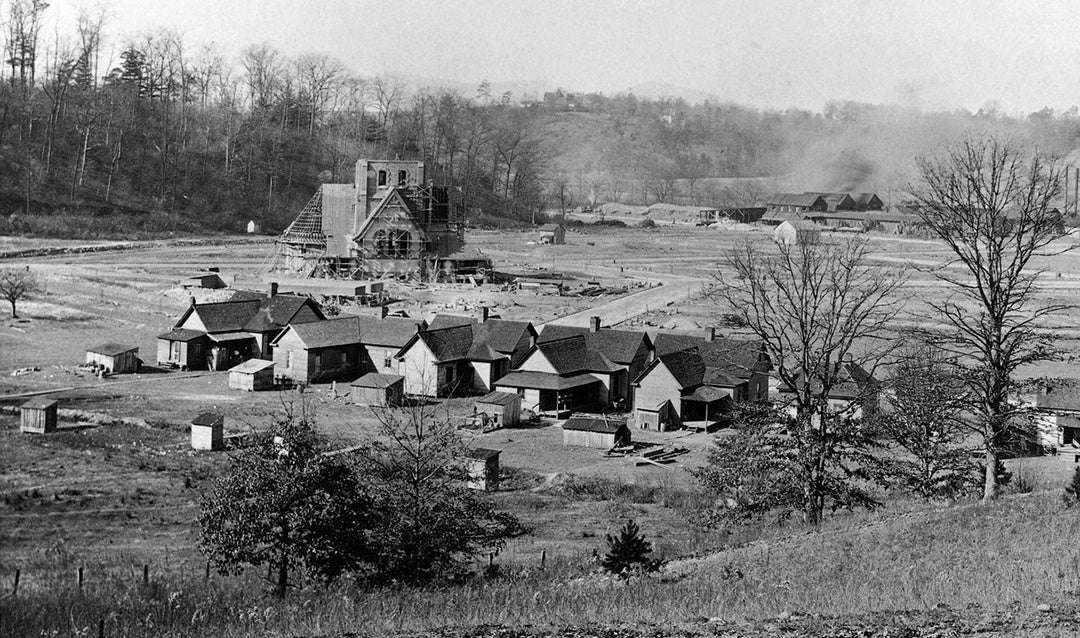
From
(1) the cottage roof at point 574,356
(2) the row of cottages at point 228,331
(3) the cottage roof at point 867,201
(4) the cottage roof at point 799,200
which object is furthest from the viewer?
(3) the cottage roof at point 867,201

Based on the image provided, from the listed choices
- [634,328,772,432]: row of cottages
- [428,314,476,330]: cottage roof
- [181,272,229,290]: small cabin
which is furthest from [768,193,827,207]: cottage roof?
[634,328,772,432]: row of cottages

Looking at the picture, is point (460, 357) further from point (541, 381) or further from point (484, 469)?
point (484, 469)

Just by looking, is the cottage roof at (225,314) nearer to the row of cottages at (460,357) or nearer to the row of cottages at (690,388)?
the row of cottages at (460,357)

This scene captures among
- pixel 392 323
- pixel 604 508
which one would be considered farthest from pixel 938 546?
pixel 392 323

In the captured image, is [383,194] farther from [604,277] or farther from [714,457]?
[714,457]

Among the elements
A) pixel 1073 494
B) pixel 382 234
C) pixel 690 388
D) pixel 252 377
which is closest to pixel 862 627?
pixel 1073 494

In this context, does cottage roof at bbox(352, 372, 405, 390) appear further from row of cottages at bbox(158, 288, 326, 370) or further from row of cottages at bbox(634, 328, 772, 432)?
row of cottages at bbox(634, 328, 772, 432)

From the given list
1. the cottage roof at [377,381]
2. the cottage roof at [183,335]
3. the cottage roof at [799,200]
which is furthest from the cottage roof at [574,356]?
the cottage roof at [799,200]
